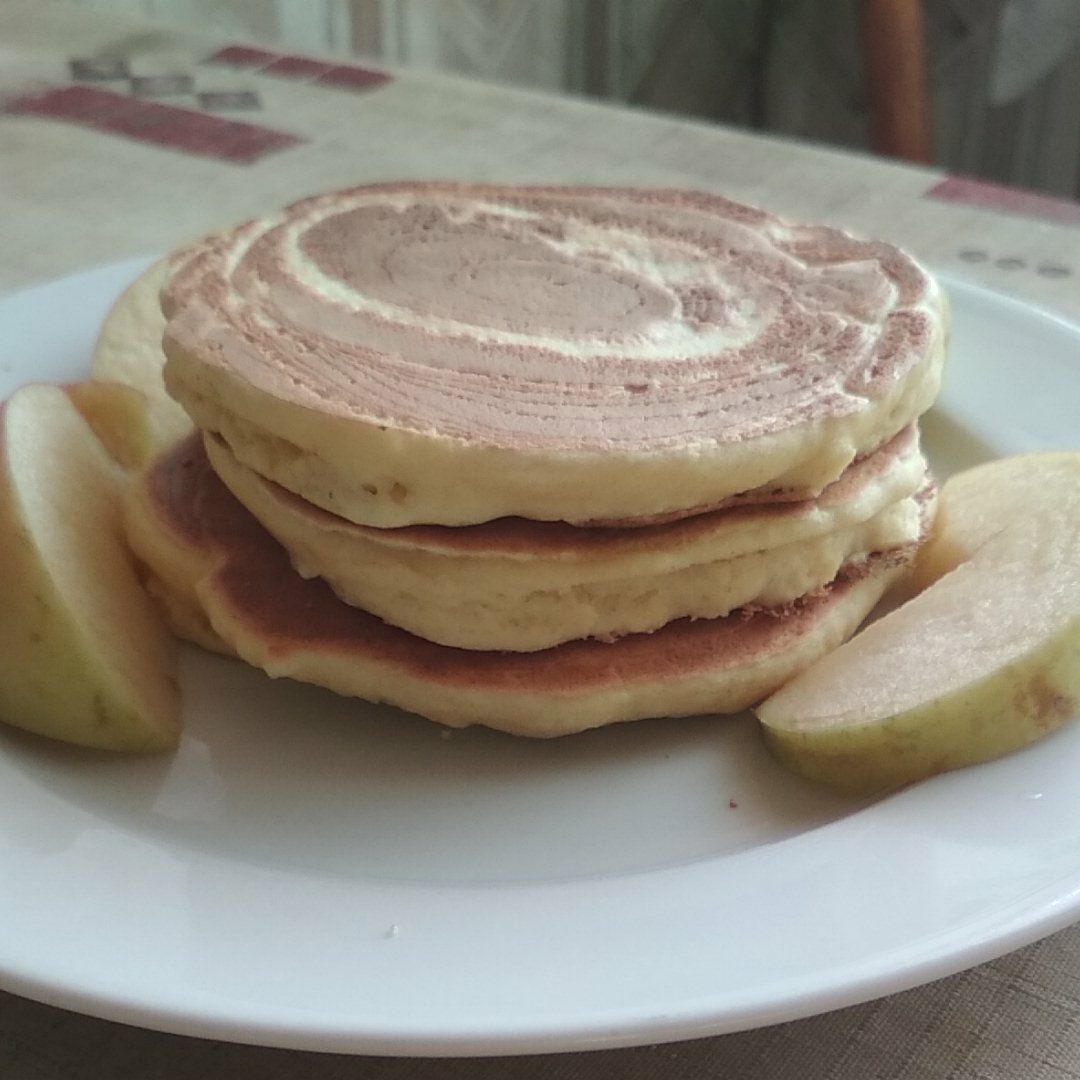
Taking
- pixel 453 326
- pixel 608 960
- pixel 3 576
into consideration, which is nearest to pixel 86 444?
pixel 3 576

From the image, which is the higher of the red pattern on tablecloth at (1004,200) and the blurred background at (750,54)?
the red pattern on tablecloth at (1004,200)

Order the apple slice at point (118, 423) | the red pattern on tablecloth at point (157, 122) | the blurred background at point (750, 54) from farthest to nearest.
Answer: the blurred background at point (750, 54)
the red pattern on tablecloth at point (157, 122)
the apple slice at point (118, 423)

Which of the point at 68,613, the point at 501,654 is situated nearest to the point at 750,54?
the point at 501,654

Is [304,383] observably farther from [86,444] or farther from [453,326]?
[86,444]

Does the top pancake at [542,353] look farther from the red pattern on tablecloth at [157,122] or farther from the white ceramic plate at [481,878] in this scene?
the red pattern on tablecloth at [157,122]

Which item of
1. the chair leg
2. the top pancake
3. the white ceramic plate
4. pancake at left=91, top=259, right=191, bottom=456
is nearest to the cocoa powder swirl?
the top pancake

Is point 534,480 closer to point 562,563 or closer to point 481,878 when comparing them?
point 562,563

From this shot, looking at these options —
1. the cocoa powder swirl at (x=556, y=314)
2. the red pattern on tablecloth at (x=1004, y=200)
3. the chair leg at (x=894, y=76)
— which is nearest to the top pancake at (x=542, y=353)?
the cocoa powder swirl at (x=556, y=314)
